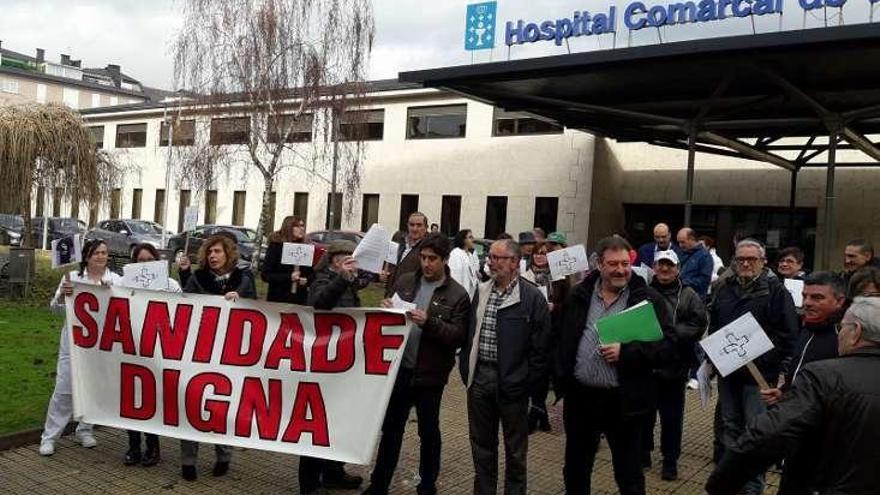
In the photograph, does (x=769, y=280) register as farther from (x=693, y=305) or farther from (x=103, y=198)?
(x=103, y=198)

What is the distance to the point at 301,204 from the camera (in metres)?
33.2

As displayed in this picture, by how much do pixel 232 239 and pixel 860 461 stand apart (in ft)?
14.7

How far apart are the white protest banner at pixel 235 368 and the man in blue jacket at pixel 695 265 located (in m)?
4.63

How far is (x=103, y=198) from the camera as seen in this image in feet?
53.1

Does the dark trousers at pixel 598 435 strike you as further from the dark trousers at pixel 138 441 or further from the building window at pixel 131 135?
the building window at pixel 131 135

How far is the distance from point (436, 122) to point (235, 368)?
955 inches

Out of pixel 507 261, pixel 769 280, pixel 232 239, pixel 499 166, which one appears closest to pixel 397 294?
pixel 507 261

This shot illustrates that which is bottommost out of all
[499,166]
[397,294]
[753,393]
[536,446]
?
[536,446]

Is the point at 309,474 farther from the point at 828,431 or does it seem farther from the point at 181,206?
the point at 181,206

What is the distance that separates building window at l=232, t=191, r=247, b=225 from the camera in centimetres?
3528

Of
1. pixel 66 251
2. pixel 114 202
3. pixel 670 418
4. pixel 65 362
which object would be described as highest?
pixel 114 202

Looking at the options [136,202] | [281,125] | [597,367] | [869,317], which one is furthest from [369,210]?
[869,317]

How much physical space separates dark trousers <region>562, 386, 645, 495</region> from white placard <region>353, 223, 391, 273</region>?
1555mm

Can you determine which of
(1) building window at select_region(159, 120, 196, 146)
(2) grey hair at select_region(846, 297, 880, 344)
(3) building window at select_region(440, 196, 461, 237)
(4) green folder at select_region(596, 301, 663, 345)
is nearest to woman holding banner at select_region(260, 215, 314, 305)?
(4) green folder at select_region(596, 301, 663, 345)
